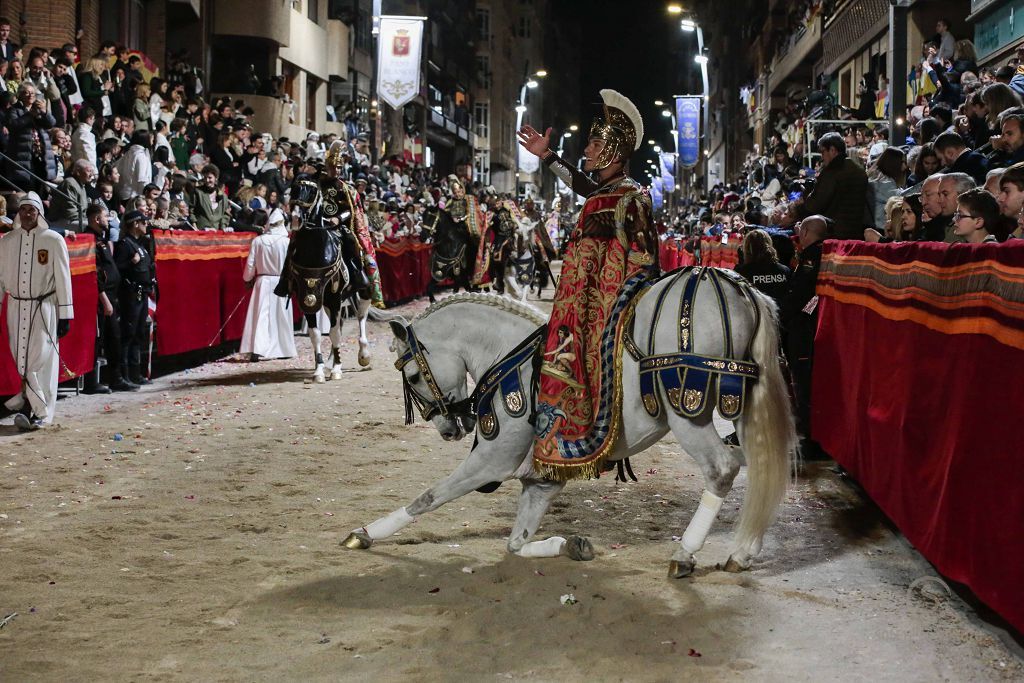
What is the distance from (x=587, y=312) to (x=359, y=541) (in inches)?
73.7

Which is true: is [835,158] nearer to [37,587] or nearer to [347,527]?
[347,527]

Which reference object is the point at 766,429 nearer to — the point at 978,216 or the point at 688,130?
the point at 978,216

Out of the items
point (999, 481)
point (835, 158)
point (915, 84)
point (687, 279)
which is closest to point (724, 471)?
point (687, 279)

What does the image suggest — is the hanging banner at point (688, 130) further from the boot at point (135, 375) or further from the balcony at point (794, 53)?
the boot at point (135, 375)

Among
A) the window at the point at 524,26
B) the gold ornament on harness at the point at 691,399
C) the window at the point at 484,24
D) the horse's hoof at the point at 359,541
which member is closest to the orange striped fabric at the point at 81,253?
the horse's hoof at the point at 359,541

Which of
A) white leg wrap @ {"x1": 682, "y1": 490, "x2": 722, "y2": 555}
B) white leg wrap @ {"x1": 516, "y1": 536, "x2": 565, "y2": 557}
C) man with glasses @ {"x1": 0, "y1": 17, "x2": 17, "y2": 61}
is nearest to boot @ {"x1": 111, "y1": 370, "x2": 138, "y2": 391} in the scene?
man with glasses @ {"x1": 0, "y1": 17, "x2": 17, "y2": 61}

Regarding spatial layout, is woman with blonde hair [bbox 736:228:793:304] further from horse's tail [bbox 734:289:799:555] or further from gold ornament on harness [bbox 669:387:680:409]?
gold ornament on harness [bbox 669:387:680:409]

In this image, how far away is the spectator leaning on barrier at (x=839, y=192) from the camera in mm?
10609

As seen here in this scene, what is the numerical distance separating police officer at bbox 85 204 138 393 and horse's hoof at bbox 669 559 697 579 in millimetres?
8763

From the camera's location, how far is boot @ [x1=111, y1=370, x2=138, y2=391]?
1350 centimetres

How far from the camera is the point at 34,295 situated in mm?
10664

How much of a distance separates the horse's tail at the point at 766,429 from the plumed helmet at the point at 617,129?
1.04 m

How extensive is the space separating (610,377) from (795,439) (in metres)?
1.02

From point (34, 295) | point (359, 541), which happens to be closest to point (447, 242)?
point (34, 295)
